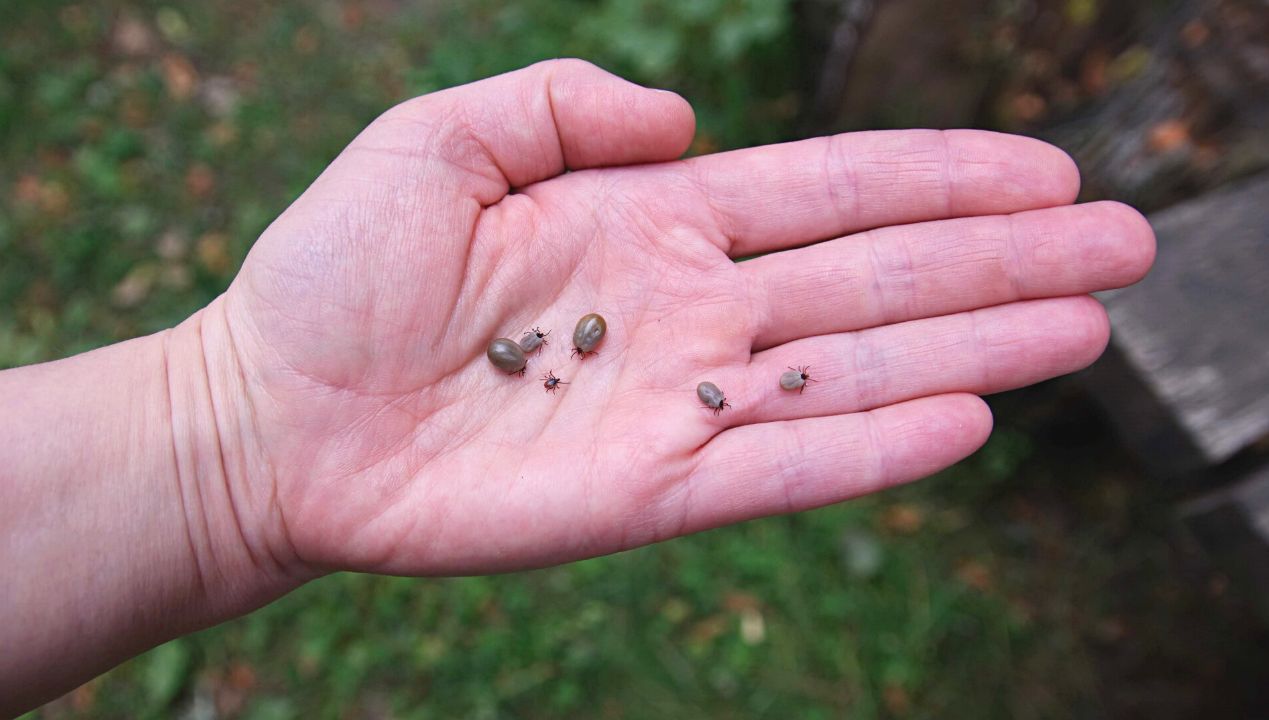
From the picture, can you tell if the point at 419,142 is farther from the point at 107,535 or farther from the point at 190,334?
the point at 107,535

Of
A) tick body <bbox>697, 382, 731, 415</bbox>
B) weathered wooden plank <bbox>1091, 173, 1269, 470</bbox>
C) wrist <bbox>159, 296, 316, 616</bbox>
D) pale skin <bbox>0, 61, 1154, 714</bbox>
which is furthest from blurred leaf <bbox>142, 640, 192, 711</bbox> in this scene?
weathered wooden plank <bbox>1091, 173, 1269, 470</bbox>

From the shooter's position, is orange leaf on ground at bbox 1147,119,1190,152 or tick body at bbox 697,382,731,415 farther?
orange leaf on ground at bbox 1147,119,1190,152

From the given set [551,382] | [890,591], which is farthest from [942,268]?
[890,591]

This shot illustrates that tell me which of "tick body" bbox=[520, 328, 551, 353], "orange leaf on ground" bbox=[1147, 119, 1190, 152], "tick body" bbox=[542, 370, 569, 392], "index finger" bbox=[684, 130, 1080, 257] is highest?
"orange leaf on ground" bbox=[1147, 119, 1190, 152]

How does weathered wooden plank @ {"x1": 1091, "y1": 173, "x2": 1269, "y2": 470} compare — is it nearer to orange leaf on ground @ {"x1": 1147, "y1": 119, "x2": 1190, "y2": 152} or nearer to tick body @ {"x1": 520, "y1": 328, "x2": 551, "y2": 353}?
orange leaf on ground @ {"x1": 1147, "y1": 119, "x2": 1190, "y2": 152}

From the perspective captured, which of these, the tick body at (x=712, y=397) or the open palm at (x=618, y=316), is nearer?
the open palm at (x=618, y=316)

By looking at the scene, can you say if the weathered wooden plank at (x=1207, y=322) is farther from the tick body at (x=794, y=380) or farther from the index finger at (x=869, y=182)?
the tick body at (x=794, y=380)

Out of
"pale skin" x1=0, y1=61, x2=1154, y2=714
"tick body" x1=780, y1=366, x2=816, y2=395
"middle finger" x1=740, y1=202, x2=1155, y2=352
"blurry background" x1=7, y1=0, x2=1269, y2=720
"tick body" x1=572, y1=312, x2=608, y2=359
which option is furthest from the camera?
"blurry background" x1=7, y1=0, x2=1269, y2=720

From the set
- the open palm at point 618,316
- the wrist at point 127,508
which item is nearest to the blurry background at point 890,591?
the open palm at point 618,316
